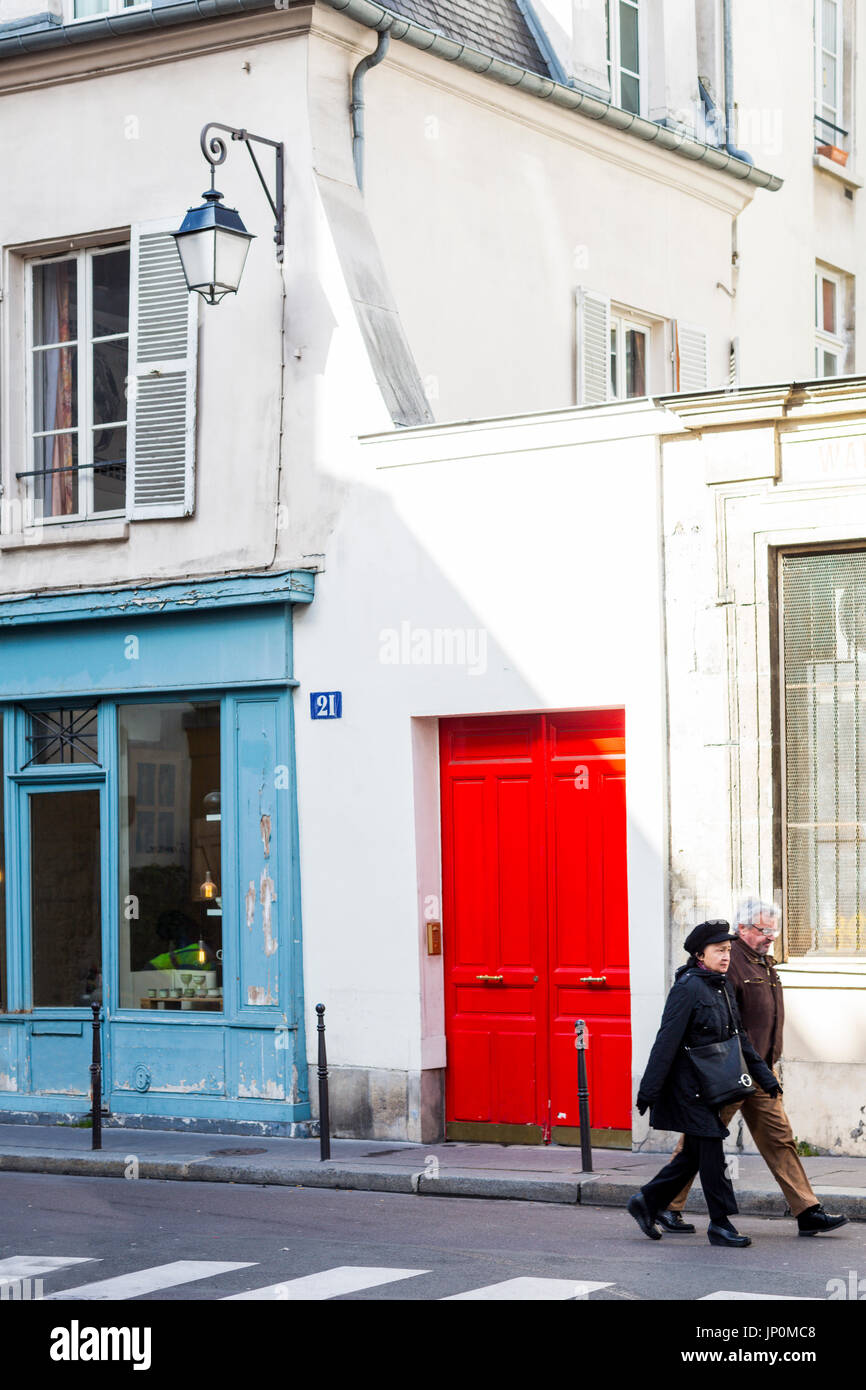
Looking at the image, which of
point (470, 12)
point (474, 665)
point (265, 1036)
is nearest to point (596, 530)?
point (474, 665)

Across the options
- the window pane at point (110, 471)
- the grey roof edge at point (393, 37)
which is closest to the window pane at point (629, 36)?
the grey roof edge at point (393, 37)

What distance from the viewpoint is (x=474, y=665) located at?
43.7 ft

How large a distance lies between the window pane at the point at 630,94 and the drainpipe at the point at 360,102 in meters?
3.55

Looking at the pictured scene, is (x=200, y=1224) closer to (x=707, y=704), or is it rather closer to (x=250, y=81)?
(x=707, y=704)

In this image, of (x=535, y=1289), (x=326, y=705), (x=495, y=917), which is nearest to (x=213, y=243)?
(x=326, y=705)

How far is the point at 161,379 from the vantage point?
14.8 metres

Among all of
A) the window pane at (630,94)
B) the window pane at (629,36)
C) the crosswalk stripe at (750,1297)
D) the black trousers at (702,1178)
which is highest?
the window pane at (629,36)

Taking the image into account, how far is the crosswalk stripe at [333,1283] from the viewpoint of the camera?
8.39m

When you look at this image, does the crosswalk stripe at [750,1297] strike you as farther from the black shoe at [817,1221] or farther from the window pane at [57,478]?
the window pane at [57,478]

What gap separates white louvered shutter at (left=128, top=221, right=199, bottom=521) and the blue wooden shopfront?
2.39 ft

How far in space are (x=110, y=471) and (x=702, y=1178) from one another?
773 cm

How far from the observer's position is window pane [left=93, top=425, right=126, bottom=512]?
15195 millimetres

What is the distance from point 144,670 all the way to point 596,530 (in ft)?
12.0

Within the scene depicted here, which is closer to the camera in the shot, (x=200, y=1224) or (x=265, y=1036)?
(x=200, y=1224)
